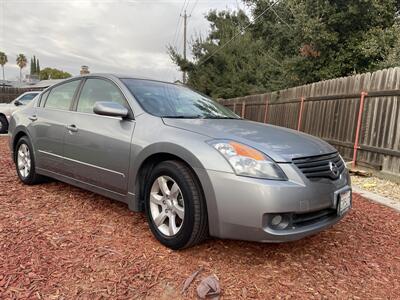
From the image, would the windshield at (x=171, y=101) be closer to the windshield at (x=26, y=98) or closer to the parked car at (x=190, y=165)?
the parked car at (x=190, y=165)

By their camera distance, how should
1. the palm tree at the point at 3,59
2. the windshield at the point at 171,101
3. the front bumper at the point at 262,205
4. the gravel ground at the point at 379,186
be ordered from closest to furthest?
1. the front bumper at the point at 262,205
2. the windshield at the point at 171,101
3. the gravel ground at the point at 379,186
4. the palm tree at the point at 3,59

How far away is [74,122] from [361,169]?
5629mm

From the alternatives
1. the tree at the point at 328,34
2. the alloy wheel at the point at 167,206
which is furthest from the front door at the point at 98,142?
the tree at the point at 328,34

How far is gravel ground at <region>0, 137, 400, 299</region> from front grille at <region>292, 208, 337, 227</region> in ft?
1.29

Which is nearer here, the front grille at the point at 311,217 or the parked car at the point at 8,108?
the front grille at the point at 311,217

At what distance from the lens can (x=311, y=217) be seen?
9.37 ft

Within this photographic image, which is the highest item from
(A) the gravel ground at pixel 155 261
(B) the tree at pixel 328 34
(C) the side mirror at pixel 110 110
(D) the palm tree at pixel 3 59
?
(D) the palm tree at pixel 3 59

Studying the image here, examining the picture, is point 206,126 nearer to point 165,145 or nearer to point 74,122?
point 165,145

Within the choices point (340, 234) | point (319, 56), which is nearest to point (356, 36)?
point (319, 56)

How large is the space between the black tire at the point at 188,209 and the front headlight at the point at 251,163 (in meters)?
0.35

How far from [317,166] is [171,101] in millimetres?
1704

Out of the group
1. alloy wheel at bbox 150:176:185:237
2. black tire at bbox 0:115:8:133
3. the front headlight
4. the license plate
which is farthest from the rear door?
black tire at bbox 0:115:8:133

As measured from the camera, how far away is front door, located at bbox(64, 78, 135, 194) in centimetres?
344

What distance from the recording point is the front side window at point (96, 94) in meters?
3.82
